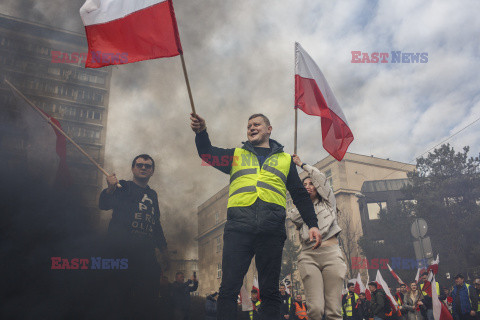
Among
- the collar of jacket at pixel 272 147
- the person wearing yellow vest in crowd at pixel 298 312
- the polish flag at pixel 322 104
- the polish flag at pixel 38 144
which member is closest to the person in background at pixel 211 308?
the person wearing yellow vest in crowd at pixel 298 312

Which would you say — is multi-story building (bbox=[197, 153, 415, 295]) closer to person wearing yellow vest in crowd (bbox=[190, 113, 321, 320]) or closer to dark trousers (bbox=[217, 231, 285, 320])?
person wearing yellow vest in crowd (bbox=[190, 113, 321, 320])

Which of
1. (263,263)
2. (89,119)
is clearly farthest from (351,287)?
(89,119)

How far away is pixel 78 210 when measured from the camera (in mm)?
8328

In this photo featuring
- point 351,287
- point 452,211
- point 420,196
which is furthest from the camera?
point 420,196

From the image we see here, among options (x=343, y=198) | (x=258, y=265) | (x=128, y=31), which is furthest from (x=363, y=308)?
(x=343, y=198)

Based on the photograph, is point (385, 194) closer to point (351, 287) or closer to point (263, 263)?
point (351, 287)

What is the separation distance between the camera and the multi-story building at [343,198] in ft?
136

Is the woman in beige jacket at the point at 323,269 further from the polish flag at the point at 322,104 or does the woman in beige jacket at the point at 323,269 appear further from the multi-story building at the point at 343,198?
the multi-story building at the point at 343,198

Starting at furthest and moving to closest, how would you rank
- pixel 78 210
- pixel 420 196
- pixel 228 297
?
pixel 420 196 → pixel 78 210 → pixel 228 297

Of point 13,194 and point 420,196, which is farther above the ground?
point 420,196

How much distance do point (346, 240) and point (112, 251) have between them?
1302 inches

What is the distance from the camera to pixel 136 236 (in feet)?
18.4

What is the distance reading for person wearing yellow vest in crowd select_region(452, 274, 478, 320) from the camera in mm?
10578

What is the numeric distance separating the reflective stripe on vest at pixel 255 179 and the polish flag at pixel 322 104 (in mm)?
2420
